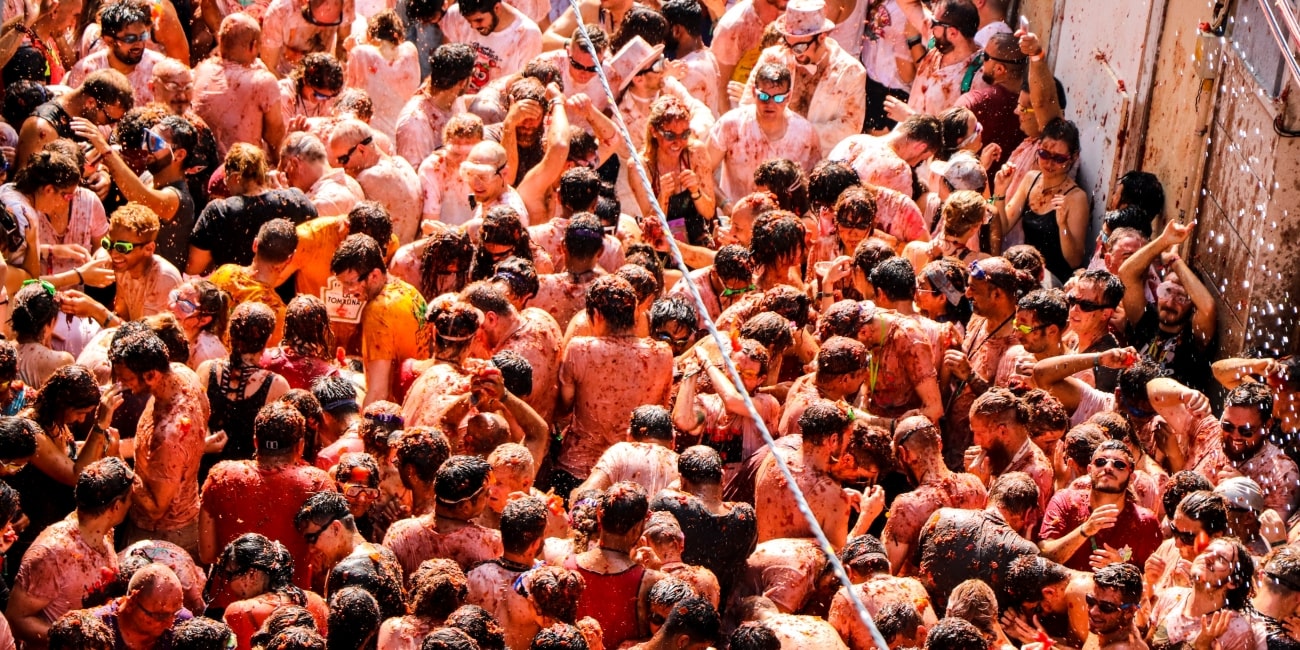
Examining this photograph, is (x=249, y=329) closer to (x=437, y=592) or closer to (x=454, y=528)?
(x=454, y=528)

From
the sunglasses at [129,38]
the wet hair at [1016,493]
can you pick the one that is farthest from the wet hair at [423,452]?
the sunglasses at [129,38]

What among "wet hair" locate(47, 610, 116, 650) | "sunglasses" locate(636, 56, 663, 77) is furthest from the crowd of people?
"sunglasses" locate(636, 56, 663, 77)

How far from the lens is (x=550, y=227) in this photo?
9.45 metres

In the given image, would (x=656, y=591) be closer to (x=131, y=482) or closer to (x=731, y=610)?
(x=731, y=610)

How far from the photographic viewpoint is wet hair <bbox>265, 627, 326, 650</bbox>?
589cm

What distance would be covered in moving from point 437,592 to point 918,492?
216cm

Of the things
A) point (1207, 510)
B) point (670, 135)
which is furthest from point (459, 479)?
point (670, 135)

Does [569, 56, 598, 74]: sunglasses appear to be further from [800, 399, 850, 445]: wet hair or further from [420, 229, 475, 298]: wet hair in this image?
[800, 399, 850, 445]: wet hair

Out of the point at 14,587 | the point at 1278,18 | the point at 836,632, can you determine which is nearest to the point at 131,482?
the point at 14,587

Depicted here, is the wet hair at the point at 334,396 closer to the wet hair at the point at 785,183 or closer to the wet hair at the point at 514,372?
the wet hair at the point at 514,372

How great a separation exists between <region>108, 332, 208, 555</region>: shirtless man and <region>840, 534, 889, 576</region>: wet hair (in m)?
2.59

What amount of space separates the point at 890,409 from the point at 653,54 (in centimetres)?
327

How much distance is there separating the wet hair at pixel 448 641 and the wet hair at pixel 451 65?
5194mm

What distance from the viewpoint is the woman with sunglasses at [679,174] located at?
1014 centimetres
